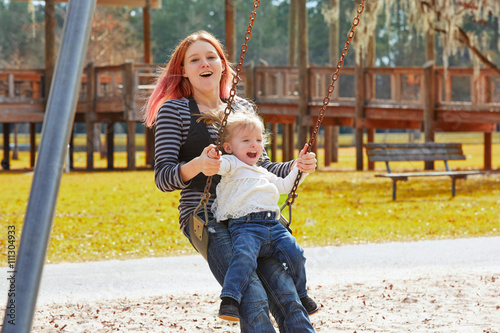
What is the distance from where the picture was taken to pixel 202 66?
152 inches

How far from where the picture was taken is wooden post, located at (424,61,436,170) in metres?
18.3

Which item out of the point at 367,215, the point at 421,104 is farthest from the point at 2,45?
the point at 367,215

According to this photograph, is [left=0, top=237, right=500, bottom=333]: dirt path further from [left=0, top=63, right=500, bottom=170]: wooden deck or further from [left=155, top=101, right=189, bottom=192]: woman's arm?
[left=0, top=63, right=500, bottom=170]: wooden deck

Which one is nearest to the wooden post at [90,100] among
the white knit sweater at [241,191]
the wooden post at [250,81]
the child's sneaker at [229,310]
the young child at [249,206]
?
the wooden post at [250,81]

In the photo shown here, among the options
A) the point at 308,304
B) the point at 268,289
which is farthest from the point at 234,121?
the point at 308,304

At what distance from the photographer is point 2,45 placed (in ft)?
153

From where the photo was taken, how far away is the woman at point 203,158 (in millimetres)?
3371

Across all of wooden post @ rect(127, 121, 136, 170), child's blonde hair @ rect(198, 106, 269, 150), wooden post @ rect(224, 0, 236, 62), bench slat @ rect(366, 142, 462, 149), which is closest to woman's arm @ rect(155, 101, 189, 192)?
child's blonde hair @ rect(198, 106, 269, 150)

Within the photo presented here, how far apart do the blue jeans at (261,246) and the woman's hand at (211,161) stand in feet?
0.90

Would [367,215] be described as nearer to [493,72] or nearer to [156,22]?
[493,72]

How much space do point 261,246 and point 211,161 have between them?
44 centimetres

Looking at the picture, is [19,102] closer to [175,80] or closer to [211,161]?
[175,80]

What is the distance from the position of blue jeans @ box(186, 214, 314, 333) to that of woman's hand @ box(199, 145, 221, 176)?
0.28m

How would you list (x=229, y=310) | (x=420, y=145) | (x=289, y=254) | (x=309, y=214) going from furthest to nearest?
(x=420, y=145), (x=309, y=214), (x=289, y=254), (x=229, y=310)
